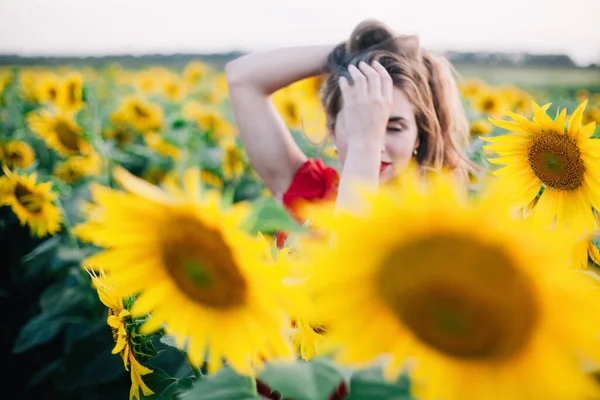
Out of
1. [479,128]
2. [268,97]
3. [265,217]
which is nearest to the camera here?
[265,217]

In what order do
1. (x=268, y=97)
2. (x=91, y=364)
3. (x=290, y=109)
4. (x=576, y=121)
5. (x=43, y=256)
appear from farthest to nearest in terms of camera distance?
1. (x=290, y=109)
2. (x=43, y=256)
3. (x=91, y=364)
4. (x=268, y=97)
5. (x=576, y=121)

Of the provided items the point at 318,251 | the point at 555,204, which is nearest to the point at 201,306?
the point at 318,251

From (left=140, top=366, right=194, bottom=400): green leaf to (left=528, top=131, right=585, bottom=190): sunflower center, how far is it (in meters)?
0.69

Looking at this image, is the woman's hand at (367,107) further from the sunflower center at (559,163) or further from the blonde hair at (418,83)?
the blonde hair at (418,83)

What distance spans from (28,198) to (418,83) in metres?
1.58

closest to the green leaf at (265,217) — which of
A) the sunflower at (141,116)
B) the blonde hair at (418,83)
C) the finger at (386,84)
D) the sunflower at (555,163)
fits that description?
the sunflower at (555,163)

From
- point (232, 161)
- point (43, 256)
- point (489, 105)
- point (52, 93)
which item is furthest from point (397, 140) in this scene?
point (52, 93)

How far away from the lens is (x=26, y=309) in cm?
282

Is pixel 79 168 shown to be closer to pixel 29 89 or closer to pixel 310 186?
pixel 310 186

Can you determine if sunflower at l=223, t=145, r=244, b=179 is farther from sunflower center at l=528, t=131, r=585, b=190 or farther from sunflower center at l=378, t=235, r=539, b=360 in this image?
sunflower center at l=378, t=235, r=539, b=360

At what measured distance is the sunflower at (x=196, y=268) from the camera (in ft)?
1.52

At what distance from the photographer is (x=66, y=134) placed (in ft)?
10.1

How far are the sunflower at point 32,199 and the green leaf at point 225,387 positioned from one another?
184 cm

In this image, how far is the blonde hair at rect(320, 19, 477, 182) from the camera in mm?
1714
